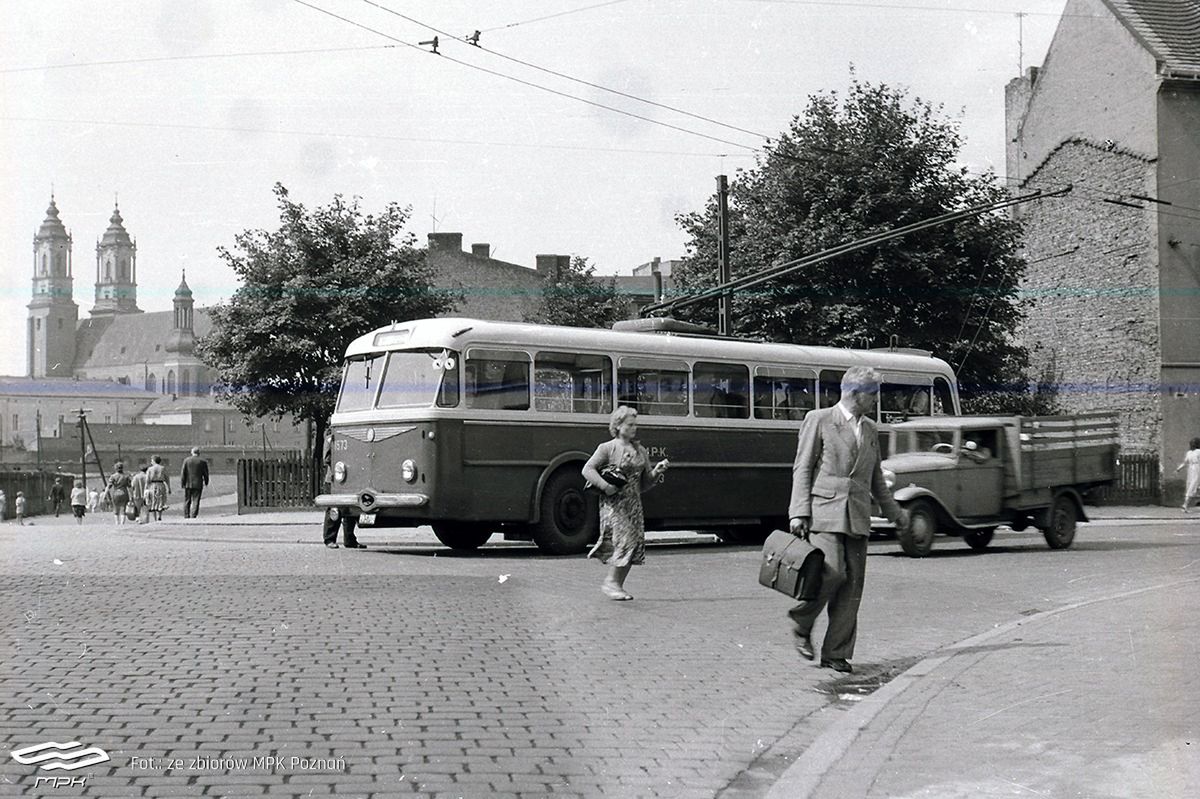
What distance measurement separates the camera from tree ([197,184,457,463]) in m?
32.8

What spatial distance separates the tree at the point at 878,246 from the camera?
106 feet

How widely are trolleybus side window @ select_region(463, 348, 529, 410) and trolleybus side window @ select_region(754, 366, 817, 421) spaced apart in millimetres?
4236

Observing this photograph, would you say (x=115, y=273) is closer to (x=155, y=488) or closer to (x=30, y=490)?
(x=30, y=490)

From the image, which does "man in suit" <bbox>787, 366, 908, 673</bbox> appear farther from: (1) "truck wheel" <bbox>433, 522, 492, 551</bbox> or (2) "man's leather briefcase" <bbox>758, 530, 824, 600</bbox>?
(1) "truck wheel" <bbox>433, 522, 492, 551</bbox>

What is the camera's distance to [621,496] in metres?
11.2

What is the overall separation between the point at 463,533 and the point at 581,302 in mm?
34162

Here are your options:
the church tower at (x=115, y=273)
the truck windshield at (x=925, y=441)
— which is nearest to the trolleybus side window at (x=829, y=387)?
the truck windshield at (x=925, y=441)

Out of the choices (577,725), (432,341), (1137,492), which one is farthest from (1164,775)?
(1137,492)

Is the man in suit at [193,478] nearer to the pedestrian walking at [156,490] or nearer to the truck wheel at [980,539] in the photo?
the pedestrian walking at [156,490]

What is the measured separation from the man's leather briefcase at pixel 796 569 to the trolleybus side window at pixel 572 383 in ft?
29.8

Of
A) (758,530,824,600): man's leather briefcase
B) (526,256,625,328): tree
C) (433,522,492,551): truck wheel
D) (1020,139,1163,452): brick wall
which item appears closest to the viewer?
(758,530,824,600): man's leather briefcase

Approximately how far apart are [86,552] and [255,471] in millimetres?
14298

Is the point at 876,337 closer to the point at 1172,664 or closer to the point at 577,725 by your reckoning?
the point at 1172,664

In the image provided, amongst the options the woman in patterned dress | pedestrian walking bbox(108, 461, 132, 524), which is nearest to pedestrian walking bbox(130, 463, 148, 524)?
pedestrian walking bbox(108, 461, 132, 524)
